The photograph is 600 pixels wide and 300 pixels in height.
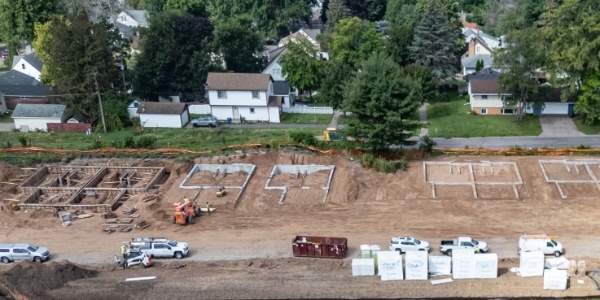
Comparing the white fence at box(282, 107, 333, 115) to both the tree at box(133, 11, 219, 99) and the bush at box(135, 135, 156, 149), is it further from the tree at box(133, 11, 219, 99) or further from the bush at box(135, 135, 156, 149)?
the bush at box(135, 135, 156, 149)

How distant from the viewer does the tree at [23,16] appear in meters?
88.4

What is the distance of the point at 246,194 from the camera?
49031mm

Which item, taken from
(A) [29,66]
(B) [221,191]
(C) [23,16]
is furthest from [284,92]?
(C) [23,16]

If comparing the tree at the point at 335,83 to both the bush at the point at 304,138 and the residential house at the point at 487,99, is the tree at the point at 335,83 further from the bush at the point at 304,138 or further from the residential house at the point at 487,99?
the residential house at the point at 487,99

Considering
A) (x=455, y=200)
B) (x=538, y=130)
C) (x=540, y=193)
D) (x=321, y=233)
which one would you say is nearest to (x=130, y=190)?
(x=321, y=233)

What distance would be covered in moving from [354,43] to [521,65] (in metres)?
20.4

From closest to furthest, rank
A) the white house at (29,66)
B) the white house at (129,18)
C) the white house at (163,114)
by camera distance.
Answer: the white house at (163,114), the white house at (29,66), the white house at (129,18)

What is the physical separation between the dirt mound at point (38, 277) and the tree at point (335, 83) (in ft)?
120

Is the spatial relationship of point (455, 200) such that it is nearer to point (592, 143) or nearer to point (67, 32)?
point (592, 143)

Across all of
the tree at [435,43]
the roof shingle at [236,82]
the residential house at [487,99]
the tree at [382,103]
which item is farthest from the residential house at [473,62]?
the tree at [382,103]

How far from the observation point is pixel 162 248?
4012 cm

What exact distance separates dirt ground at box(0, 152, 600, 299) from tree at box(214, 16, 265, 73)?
25.3 m

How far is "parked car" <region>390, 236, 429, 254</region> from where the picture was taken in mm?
38625

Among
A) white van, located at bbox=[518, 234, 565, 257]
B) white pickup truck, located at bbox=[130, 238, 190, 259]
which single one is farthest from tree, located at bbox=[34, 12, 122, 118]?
white van, located at bbox=[518, 234, 565, 257]
